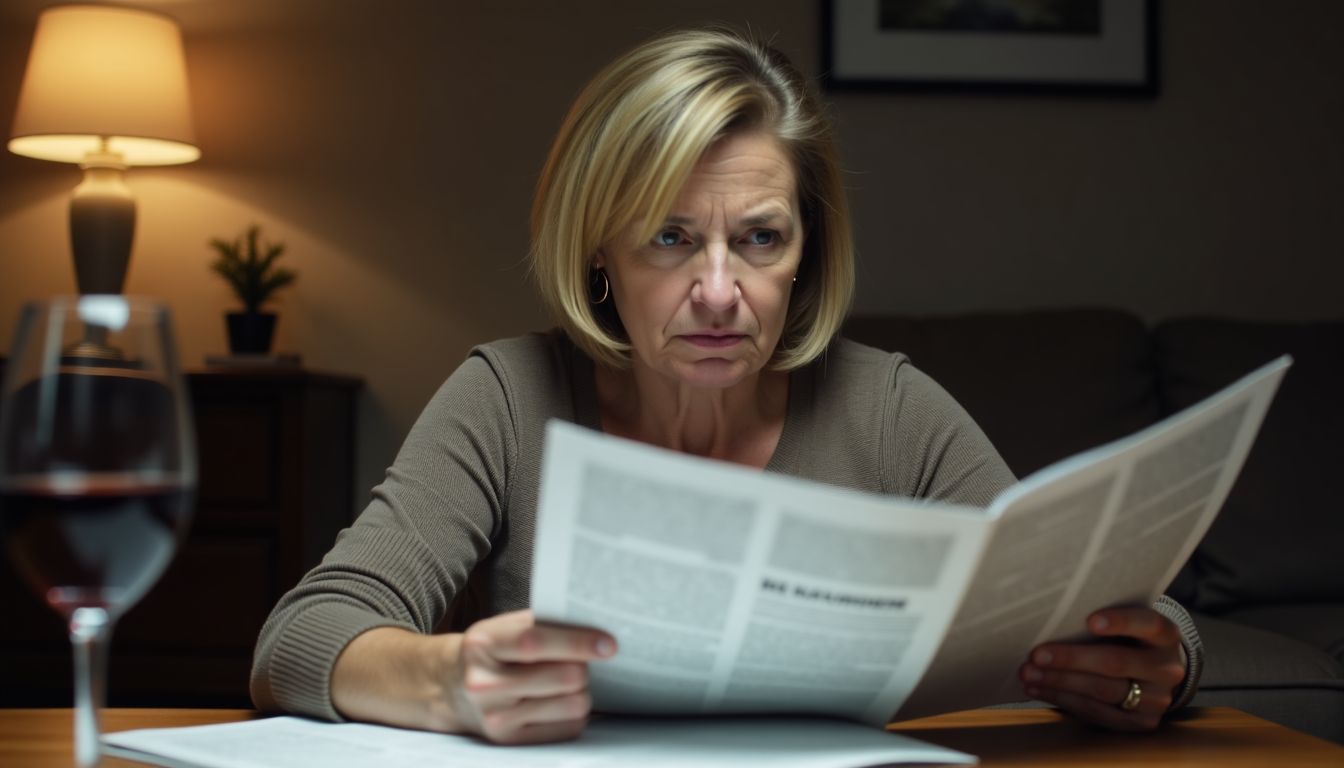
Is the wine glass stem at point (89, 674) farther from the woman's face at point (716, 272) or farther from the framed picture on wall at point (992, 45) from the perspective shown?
the framed picture on wall at point (992, 45)

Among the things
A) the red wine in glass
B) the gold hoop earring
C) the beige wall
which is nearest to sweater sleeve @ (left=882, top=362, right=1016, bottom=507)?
the gold hoop earring

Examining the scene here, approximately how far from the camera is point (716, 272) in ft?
3.79

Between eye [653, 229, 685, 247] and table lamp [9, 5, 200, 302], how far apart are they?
1.71 meters

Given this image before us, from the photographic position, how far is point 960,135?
2.90 m

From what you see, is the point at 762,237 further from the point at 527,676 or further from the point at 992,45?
the point at 992,45

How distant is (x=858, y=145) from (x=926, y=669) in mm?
2253

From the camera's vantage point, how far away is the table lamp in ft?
8.20

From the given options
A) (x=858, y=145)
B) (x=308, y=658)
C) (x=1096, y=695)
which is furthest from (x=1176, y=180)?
(x=308, y=658)

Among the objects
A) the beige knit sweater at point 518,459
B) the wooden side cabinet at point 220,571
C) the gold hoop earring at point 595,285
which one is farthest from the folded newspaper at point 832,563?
the wooden side cabinet at point 220,571

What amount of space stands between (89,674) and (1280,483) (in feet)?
7.06

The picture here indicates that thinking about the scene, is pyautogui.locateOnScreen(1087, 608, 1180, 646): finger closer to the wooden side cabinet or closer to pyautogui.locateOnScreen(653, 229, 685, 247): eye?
pyautogui.locateOnScreen(653, 229, 685, 247): eye

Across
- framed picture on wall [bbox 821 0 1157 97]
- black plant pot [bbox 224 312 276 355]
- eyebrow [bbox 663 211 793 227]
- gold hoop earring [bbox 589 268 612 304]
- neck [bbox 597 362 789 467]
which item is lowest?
neck [bbox 597 362 789 467]

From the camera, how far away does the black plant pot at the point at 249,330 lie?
8.83 ft

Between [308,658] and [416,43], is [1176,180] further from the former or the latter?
[308,658]
